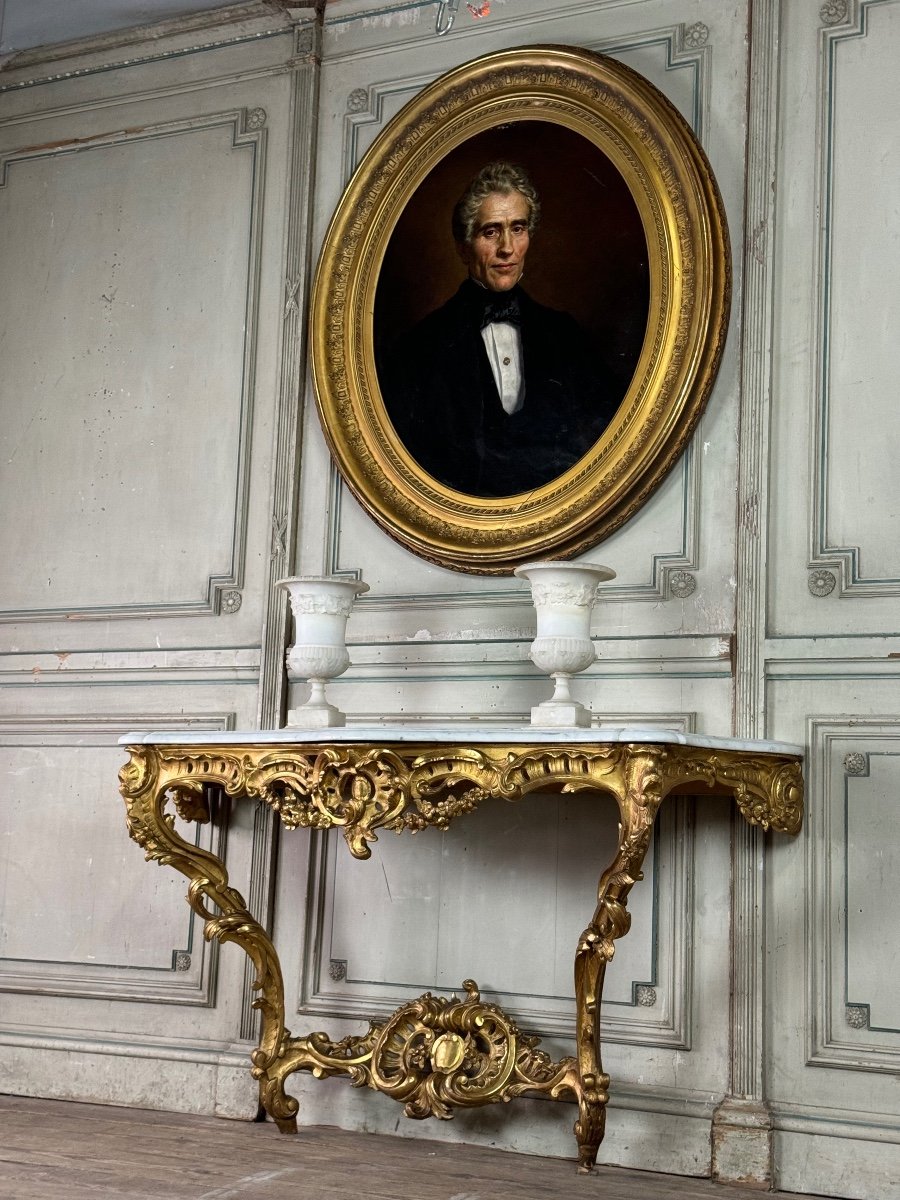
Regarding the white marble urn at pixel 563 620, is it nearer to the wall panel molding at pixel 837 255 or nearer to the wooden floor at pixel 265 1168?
the wall panel molding at pixel 837 255

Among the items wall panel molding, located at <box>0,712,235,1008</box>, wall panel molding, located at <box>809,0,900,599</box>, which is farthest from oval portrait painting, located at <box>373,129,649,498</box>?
wall panel molding, located at <box>0,712,235,1008</box>

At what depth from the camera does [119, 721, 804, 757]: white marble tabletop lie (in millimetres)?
2746

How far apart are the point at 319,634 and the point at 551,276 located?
111cm

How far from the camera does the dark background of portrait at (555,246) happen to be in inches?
139

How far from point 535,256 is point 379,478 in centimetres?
70

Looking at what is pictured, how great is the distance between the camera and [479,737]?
9.46 ft

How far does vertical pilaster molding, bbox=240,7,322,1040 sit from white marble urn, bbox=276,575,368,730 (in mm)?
463

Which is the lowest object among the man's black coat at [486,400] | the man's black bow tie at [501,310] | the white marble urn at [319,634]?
the white marble urn at [319,634]

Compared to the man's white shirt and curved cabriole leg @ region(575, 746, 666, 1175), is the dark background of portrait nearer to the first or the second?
the man's white shirt

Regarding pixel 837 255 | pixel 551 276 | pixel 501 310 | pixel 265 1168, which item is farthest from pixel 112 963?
pixel 837 255

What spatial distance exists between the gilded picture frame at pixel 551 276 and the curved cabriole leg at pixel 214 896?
907 mm

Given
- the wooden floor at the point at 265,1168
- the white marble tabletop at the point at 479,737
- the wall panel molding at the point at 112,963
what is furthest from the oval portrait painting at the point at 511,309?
the wooden floor at the point at 265,1168

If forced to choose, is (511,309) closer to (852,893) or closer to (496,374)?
(496,374)

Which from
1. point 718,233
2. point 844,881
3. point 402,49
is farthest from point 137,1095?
point 402,49
